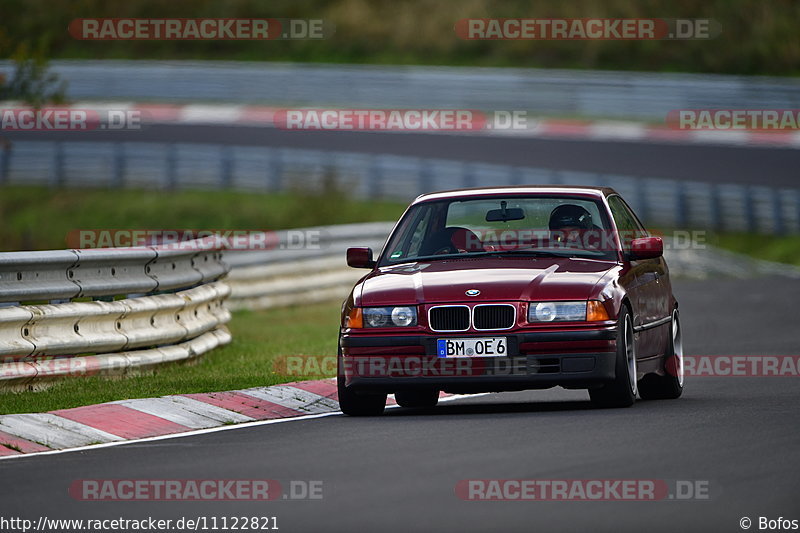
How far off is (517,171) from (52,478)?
22258 millimetres

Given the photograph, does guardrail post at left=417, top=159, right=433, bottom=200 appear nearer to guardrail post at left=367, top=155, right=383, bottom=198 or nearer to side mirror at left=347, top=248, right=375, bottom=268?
guardrail post at left=367, top=155, right=383, bottom=198

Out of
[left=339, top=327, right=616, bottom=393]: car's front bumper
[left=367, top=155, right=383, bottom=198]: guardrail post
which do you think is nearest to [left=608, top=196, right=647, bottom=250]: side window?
[left=339, top=327, right=616, bottom=393]: car's front bumper

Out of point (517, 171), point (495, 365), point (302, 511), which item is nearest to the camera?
point (302, 511)

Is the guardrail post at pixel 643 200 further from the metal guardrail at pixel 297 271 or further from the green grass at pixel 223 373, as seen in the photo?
the green grass at pixel 223 373

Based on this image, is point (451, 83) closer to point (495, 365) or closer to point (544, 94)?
point (544, 94)

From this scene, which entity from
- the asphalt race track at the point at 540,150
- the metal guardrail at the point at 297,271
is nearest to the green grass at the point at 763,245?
the asphalt race track at the point at 540,150

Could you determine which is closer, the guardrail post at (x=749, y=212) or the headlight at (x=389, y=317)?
the headlight at (x=389, y=317)

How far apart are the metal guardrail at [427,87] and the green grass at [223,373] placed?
1894cm

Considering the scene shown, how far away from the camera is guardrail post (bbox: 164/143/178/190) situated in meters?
31.6

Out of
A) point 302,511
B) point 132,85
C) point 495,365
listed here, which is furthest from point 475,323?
point 132,85

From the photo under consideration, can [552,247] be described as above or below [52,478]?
above

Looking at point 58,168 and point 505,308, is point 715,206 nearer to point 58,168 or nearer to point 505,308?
point 58,168

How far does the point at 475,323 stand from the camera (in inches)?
410

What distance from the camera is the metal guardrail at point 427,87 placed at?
36.6 m
